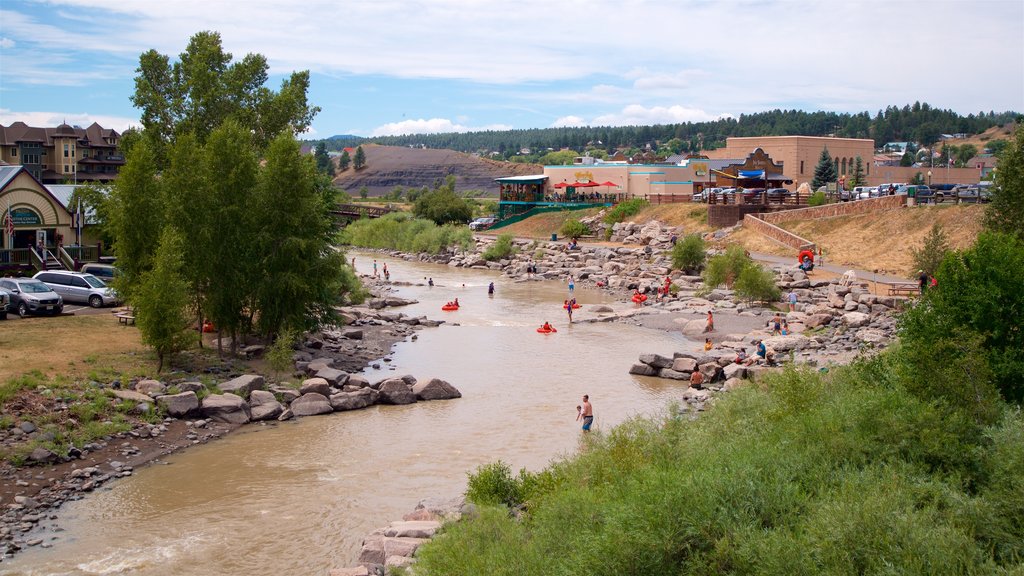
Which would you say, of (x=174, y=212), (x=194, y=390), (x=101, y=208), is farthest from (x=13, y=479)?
(x=101, y=208)

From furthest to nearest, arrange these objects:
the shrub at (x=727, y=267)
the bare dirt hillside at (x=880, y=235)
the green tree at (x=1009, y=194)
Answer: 1. the shrub at (x=727, y=267)
2. the bare dirt hillside at (x=880, y=235)
3. the green tree at (x=1009, y=194)

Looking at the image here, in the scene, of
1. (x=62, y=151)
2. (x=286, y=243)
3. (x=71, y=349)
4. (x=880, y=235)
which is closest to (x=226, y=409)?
(x=71, y=349)

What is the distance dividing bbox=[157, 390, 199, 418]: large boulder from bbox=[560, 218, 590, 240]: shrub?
2227 inches

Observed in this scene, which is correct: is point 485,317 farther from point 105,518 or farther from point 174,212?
point 105,518

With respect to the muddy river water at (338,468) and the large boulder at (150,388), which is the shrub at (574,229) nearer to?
the muddy river water at (338,468)

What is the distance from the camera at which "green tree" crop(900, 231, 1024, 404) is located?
17812mm

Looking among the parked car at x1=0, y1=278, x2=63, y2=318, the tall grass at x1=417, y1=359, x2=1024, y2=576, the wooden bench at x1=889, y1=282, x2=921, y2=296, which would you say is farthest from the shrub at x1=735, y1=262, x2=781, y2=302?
the parked car at x1=0, y1=278, x2=63, y2=318

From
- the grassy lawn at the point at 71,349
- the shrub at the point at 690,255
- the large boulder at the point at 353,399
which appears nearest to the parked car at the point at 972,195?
the shrub at the point at 690,255

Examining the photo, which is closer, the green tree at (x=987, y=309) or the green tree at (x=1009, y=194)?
the green tree at (x=987, y=309)

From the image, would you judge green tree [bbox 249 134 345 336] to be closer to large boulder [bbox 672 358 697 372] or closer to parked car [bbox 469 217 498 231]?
large boulder [bbox 672 358 697 372]

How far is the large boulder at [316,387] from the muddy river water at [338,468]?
4.45ft

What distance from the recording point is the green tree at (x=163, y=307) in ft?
86.7

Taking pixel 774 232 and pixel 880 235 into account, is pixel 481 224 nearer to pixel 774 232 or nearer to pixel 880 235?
pixel 774 232

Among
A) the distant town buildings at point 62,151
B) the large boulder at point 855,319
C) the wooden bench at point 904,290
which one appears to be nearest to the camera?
the large boulder at point 855,319
